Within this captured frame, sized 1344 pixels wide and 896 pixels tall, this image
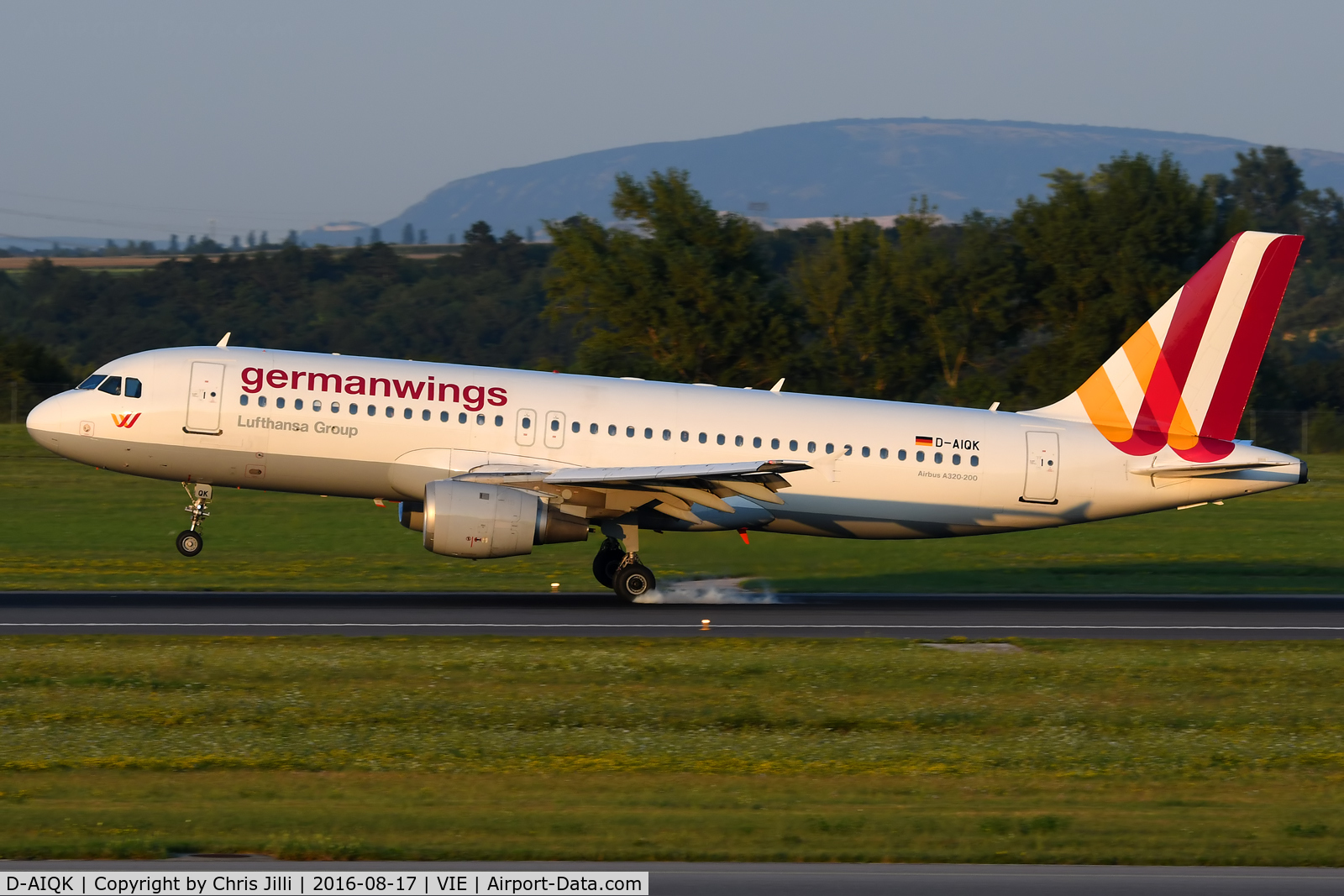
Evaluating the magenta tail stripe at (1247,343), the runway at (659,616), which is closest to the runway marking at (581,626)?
the runway at (659,616)

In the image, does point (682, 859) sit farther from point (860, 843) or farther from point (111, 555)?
point (111, 555)

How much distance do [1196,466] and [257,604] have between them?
16.3 meters

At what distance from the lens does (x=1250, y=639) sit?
22.2m

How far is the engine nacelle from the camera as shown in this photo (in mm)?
23562

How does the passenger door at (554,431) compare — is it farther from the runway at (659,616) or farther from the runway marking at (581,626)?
the runway marking at (581,626)

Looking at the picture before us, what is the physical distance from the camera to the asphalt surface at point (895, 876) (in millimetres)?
10031

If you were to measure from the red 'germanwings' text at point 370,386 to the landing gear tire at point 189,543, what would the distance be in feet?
9.40

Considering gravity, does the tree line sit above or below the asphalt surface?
above

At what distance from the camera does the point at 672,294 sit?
63719 mm

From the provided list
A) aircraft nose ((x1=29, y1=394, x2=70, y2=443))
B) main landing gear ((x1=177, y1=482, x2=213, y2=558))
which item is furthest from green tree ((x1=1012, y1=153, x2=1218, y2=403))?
aircraft nose ((x1=29, y1=394, x2=70, y2=443))

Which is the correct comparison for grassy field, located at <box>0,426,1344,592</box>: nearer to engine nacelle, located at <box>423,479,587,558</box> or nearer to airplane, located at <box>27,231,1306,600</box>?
airplane, located at <box>27,231,1306,600</box>

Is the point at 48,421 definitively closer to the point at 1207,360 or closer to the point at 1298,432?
the point at 1207,360

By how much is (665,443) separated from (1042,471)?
6.80 meters

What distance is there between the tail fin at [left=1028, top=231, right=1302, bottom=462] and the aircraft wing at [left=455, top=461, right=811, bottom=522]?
7035 mm
